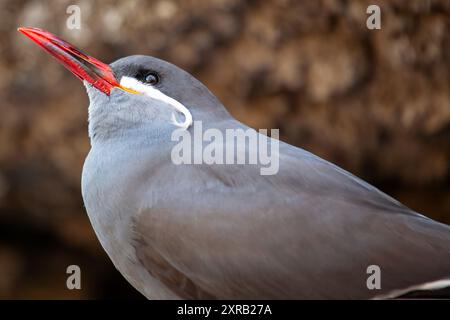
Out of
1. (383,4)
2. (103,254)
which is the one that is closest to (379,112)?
(383,4)

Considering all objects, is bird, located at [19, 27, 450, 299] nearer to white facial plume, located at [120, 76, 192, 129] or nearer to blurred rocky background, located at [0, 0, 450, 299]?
white facial plume, located at [120, 76, 192, 129]

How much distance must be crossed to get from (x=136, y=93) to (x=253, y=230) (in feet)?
2.44

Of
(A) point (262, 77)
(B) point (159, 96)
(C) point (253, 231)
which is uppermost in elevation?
(A) point (262, 77)

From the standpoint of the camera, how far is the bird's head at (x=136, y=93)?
2.91 m

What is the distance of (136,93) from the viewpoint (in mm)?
2939

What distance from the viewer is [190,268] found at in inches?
99.7

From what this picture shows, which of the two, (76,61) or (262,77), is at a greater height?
(262,77)

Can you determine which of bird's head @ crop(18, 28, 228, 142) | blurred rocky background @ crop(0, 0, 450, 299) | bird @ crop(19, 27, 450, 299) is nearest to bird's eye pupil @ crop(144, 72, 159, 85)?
bird's head @ crop(18, 28, 228, 142)

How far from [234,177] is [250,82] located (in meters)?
2.52

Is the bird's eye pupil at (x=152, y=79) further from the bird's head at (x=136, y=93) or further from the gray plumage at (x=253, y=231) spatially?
the gray plumage at (x=253, y=231)

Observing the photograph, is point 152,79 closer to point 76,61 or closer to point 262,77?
point 76,61

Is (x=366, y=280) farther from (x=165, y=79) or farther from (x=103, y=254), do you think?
(x=103, y=254)

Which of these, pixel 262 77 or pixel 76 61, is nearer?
pixel 76 61

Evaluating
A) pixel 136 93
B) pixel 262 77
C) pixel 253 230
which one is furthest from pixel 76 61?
pixel 262 77
